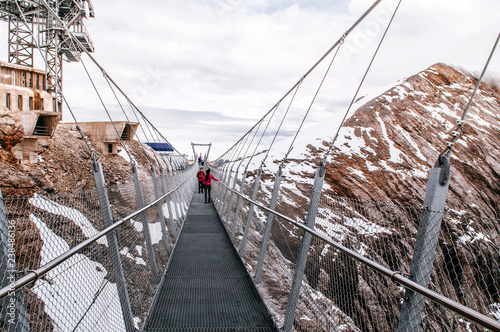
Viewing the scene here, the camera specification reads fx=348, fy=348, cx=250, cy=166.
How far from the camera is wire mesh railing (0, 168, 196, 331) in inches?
49.3

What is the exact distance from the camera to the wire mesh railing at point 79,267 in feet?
4.10

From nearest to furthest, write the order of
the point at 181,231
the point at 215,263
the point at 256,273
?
the point at 256,273 < the point at 215,263 < the point at 181,231

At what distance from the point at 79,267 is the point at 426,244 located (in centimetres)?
166

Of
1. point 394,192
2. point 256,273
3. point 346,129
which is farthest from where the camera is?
point 346,129

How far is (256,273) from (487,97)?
149ft

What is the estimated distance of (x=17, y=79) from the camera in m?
17.5

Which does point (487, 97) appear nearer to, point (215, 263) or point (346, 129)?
point (346, 129)

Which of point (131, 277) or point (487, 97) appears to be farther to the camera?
point (487, 97)

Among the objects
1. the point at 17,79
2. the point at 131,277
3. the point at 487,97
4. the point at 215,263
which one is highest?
the point at 487,97

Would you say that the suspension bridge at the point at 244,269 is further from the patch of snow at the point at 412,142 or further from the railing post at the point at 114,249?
the patch of snow at the point at 412,142

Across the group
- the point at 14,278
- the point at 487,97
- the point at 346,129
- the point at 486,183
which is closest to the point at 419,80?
the point at 487,97

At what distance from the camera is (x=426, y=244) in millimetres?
1383

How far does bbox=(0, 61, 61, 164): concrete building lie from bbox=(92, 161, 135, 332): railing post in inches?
495

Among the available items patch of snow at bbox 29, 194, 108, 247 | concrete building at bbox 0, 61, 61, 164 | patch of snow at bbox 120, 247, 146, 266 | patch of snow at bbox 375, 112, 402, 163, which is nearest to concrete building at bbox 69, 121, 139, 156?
concrete building at bbox 0, 61, 61, 164
